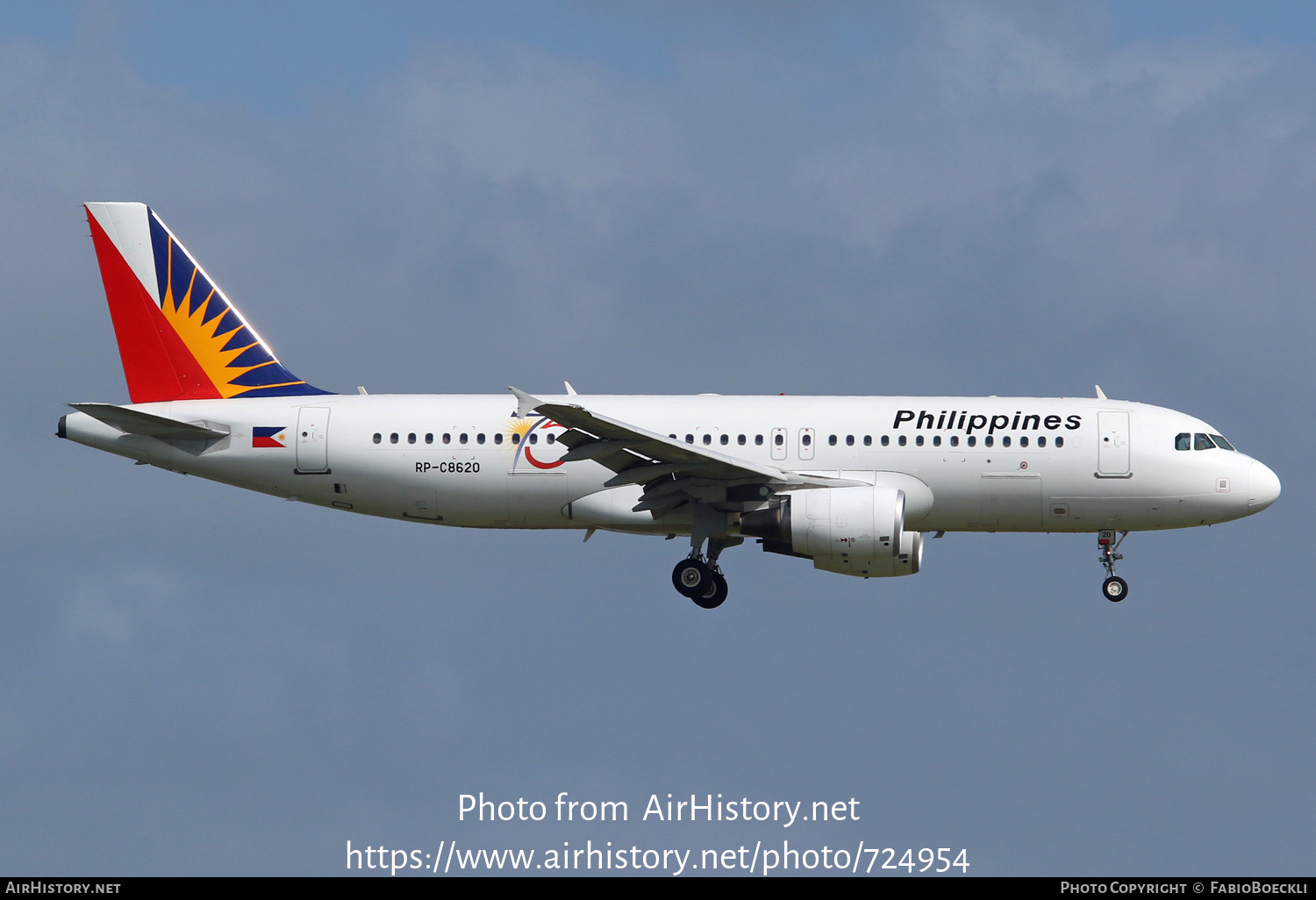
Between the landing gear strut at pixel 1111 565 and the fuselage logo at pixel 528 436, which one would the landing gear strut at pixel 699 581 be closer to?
the fuselage logo at pixel 528 436

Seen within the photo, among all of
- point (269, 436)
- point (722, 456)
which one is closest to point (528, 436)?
point (722, 456)

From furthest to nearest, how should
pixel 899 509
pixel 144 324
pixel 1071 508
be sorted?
pixel 144 324 → pixel 1071 508 → pixel 899 509

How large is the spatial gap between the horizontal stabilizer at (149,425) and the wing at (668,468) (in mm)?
7765

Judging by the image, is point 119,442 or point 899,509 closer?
point 899,509

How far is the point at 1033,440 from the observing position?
2973cm

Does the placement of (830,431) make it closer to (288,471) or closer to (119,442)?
(288,471)

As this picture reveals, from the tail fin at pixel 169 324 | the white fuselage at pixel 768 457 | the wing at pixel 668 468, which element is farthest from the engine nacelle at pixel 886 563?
the tail fin at pixel 169 324

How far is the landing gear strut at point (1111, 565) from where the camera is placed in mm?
30375

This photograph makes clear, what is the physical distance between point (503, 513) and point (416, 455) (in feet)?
7.10

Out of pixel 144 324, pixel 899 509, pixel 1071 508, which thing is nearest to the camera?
pixel 899 509

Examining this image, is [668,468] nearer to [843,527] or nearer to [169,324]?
[843,527]

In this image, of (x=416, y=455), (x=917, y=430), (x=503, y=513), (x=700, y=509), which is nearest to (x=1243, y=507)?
(x=917, y=430)

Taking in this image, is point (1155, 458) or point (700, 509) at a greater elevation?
point (1155, 458)

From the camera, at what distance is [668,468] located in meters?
28.2
